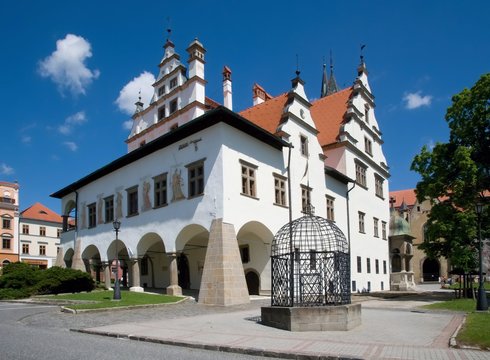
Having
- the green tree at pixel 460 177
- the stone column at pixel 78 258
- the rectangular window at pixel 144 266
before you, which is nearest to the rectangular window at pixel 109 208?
the rectangular window at pixel 144 266

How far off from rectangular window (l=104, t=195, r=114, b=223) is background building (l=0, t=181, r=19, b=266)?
38.9 meters

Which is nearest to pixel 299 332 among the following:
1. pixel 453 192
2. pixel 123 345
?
pixel 123 345

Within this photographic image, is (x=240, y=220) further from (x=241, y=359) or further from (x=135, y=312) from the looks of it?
(x=241, y=359)

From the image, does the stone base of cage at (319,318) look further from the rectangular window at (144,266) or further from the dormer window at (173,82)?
the dormer window at (173,82)

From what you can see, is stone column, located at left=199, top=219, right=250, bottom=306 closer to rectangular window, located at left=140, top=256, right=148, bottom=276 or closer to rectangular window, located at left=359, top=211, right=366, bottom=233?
rectangular window, located at left=140, top=256, right=148, bottom=276

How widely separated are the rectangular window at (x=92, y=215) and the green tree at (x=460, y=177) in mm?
21749

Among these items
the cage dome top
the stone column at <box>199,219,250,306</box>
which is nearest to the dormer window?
the stone column at <box>199,219,250,306</box>

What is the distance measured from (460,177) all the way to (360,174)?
1203 cm

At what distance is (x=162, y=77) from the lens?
33938mm

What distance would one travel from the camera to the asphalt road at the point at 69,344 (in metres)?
8.22

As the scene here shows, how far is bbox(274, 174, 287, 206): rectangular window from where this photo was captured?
25.3 metres

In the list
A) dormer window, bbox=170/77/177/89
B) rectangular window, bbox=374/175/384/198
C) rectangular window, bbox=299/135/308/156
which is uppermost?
dormer window, bbox=170/77/177/89

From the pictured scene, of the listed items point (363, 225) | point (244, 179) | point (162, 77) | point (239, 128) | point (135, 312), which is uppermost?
point (162, 77)

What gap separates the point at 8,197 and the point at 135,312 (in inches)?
2228
